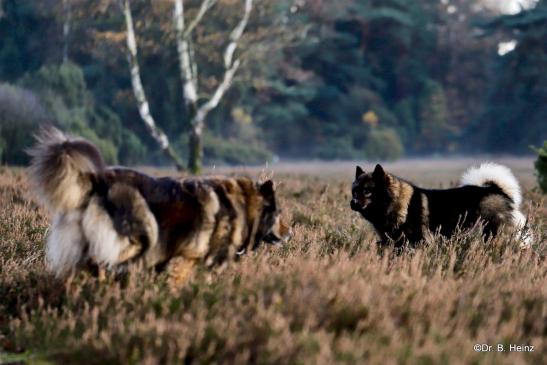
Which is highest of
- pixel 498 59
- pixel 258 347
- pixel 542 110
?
pixel 498 59

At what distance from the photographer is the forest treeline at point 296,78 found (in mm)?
34062

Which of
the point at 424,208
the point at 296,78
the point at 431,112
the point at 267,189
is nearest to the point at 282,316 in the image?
the point at 267,189

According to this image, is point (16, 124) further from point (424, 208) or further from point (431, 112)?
point (431, 112)

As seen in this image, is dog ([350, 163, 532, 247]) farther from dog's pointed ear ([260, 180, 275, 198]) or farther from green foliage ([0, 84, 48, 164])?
green foliage ([0, 84, 48, 164])

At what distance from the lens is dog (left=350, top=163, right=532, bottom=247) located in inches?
340

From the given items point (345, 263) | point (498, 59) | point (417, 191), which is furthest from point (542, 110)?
point (345, 263)

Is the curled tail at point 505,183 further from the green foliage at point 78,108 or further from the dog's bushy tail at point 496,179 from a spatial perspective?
the green foliage at point 78,108

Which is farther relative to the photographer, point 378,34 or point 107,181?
point 378,34

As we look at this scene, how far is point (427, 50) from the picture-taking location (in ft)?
198

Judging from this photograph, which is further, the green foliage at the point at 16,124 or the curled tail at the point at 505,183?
the green foliage at the point at 16,124

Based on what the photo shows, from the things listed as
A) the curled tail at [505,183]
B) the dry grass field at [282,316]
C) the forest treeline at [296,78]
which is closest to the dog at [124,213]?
the dry grass field at [282,316]

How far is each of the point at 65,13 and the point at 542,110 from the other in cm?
3573

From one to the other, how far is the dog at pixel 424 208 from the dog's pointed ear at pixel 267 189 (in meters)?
2.49

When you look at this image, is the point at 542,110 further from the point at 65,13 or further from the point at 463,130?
the point at 65,13
